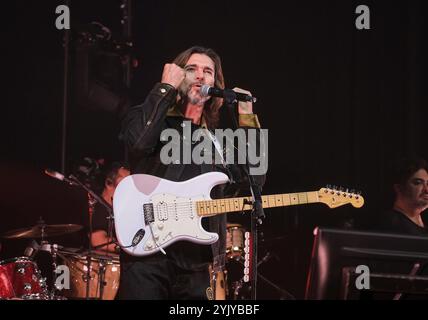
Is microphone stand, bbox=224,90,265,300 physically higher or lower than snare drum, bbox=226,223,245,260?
higher

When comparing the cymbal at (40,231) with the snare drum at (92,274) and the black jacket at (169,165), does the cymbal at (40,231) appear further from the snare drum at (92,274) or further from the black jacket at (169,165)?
the black jacket at (169,165)

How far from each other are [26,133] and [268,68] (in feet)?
6.69

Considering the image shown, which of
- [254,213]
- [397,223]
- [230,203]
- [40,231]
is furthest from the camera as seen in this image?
[40,231]

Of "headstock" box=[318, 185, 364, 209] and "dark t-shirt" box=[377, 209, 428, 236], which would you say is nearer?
"headstock" box=[318, 185, 364, 209]

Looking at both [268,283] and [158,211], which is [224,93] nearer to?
[158,211]

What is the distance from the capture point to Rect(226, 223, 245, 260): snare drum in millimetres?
5371

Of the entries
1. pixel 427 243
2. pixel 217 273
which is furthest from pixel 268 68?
pixel 427 243

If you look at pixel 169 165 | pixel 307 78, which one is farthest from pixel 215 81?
pixel 307 78

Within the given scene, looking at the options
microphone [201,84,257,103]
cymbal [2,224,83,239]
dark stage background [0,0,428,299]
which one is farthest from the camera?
dark stage background [0,0,428,299]

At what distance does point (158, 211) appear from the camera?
3.23 metres

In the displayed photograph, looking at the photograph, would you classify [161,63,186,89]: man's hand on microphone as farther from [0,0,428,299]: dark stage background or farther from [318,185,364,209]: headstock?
[0,0,428,299]: dark stage background

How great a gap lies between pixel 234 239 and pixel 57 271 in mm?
1463

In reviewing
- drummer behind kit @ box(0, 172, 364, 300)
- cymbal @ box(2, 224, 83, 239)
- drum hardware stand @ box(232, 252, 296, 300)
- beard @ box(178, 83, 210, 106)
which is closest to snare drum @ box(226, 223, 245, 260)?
drum hardware stand @ box(232, 252, 296, 300)
